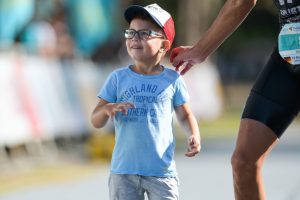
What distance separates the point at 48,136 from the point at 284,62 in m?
8.71

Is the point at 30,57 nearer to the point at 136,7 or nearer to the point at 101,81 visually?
the point at 101,81

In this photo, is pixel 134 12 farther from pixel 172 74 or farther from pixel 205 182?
pixel 205 182

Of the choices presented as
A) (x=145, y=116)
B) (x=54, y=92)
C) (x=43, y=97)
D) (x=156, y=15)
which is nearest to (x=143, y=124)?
(x=145, y=116)

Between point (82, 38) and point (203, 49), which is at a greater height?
point (203, 49)

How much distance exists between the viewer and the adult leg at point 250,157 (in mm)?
5398

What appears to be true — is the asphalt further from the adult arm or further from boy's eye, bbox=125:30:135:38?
boy's eye, bbox=125:30:135:38

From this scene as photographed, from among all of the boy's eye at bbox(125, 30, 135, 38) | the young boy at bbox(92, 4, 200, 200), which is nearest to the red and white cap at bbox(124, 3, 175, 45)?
the young boy at bbox(92, 4, 200, 200)

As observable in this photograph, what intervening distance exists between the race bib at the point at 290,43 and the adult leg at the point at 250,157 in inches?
14.7

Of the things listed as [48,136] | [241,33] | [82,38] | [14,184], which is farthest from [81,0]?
[241,33]

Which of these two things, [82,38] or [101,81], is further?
[82,38]

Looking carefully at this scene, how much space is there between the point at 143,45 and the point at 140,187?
720 mm

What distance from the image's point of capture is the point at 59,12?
17.3 meters

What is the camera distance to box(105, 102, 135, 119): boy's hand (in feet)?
17.1

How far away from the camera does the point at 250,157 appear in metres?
5.39
